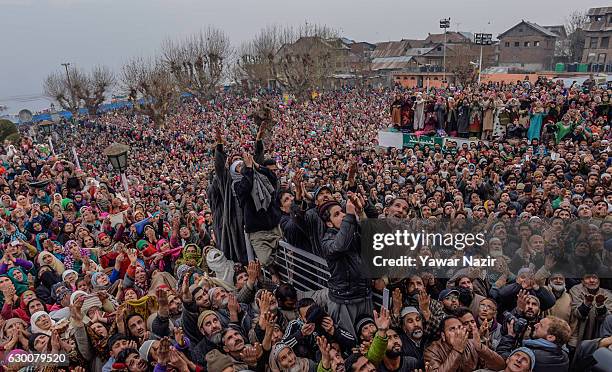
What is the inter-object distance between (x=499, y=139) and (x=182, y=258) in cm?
1082

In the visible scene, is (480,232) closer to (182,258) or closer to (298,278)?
(298,278)

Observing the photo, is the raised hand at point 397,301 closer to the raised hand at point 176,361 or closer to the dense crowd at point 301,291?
the dense crowd at point 301,291

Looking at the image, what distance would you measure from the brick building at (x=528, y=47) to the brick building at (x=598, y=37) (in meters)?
6.27

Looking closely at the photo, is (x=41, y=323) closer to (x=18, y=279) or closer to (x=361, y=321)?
(x=18, y=279)

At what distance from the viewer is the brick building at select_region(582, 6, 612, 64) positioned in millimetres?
41750

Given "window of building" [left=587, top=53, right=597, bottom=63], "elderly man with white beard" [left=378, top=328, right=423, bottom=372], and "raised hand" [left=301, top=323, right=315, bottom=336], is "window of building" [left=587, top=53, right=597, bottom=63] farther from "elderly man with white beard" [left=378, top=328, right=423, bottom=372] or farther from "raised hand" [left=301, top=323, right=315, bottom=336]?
"raised hand" [left=301, top=323, right=315, bottom=336]

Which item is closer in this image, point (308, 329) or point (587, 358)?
point (587, 358)

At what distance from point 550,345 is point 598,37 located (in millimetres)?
51465

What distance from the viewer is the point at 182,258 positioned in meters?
5.26

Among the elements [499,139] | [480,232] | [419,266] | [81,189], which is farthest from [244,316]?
[499,139]

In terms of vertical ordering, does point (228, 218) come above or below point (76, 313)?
above

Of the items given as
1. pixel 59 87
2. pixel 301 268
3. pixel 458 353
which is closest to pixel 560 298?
pixel 458 353

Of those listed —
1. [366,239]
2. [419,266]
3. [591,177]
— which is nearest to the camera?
[366,239]

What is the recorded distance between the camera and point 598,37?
42.8 meters
